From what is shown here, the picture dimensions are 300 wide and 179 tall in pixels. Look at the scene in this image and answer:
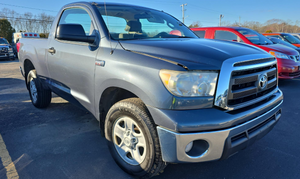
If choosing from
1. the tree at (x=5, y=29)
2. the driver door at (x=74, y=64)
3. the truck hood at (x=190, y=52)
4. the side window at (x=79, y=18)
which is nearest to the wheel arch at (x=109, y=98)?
the driver door at (x=74, y=64)

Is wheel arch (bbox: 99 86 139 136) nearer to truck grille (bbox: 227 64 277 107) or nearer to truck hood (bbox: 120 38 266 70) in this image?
truck hood (bbox: 120 38 266 70)

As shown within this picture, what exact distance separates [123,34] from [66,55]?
86 cm

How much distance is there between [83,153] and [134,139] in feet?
3.05

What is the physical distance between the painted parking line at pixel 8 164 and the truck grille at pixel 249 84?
86.8 inches

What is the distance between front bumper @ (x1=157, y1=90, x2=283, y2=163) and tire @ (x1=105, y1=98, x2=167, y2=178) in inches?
4.4

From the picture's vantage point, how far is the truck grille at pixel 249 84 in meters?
1.79

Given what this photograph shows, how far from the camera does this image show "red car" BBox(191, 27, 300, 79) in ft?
19.7

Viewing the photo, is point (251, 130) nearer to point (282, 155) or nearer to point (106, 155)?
point (282, 155)

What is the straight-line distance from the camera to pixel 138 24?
2.86 metres

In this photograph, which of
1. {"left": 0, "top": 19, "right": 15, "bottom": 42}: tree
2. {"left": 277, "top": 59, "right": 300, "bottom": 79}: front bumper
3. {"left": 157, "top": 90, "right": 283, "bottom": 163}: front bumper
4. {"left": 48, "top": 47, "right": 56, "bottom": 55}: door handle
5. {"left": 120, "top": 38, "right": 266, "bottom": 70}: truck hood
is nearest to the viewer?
{"left": 157, "top": 90, "right": 283, "bottom": 163}: front bumper

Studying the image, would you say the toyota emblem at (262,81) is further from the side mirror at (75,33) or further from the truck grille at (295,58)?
the truck grille at (295,58)

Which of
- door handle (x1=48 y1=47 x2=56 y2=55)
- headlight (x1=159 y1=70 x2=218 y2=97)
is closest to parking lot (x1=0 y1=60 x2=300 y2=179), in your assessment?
headlight (x1=159 y1=70 x2=218 y2=97)

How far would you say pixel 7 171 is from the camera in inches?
89.2

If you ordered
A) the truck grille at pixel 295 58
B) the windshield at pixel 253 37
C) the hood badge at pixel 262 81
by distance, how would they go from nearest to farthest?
1. the hood badge at pixel 262 81
2. the truck grille at pixel 295 58
3. the windshield at pixel 253 37
